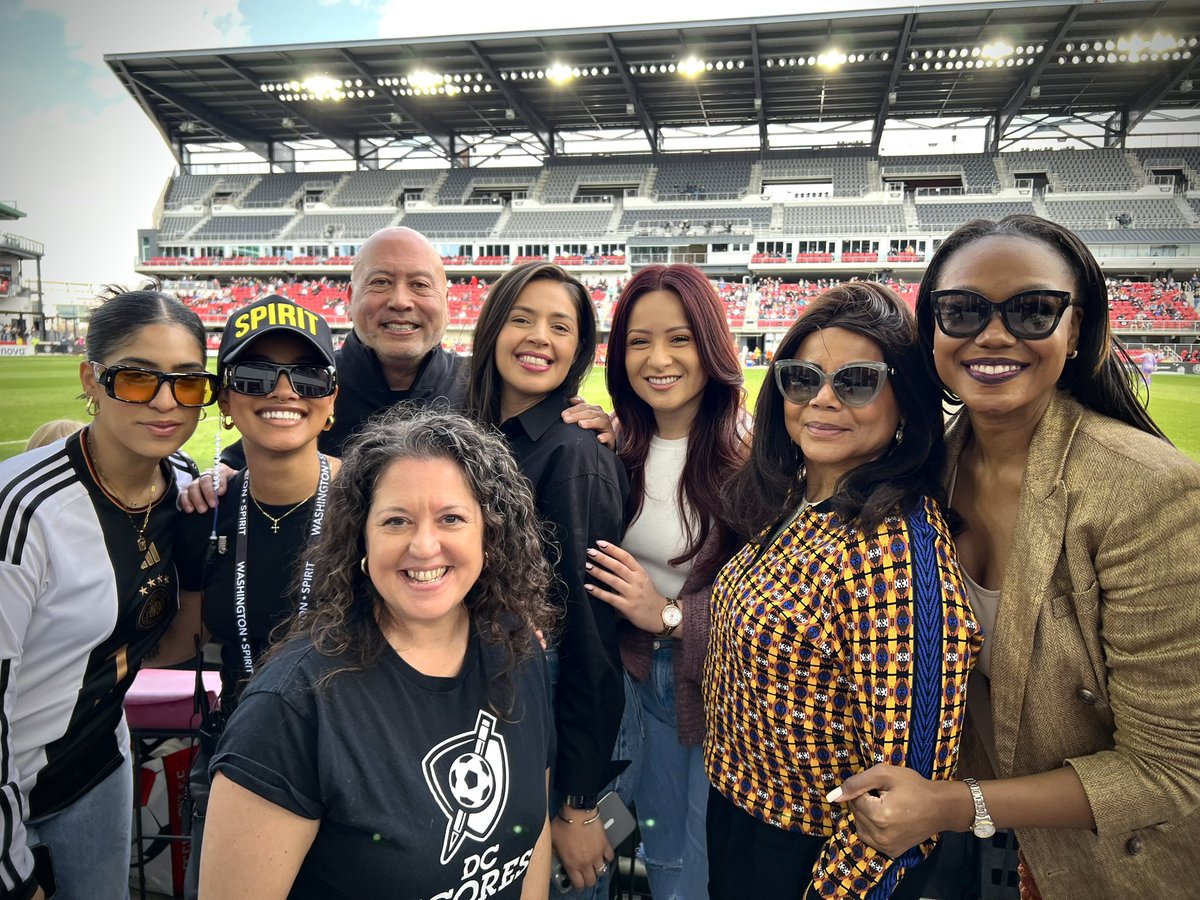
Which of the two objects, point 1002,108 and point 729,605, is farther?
point 1002,108

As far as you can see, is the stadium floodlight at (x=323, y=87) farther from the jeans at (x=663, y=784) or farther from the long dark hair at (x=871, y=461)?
the jeans at (x=663, y=784)

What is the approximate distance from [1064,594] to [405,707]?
1.49 m

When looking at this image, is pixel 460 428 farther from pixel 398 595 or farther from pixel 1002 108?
pixel 1002 108

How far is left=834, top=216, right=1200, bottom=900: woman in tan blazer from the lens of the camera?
1429mm

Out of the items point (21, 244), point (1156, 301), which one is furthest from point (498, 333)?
point (21, 244)

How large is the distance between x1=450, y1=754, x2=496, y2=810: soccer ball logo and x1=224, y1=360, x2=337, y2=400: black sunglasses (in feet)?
4.02

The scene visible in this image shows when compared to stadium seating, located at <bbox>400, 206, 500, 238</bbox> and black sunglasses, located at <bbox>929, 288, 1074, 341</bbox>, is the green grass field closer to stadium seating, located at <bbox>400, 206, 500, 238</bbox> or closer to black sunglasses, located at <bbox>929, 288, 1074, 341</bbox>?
black sunglasses, located at <bbox>929, 288, 1074, 341</bbox>

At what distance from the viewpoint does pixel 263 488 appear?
6.95 ft

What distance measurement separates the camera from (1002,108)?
4041cm

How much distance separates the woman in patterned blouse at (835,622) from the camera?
4.89 feet

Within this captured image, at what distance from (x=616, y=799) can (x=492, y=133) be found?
5053cm

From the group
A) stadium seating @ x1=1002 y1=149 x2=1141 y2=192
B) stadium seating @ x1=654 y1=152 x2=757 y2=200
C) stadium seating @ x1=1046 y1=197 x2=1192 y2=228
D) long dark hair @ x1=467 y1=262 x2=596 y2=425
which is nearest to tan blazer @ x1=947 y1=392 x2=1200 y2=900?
long dark hair @ x1=467 y1=262 x2=596 y2=425

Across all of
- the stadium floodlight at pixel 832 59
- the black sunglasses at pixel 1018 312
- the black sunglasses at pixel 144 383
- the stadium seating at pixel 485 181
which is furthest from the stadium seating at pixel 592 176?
the black sunglasses at pixel 1018 312

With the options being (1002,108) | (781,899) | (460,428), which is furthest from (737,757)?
(1002,108)
